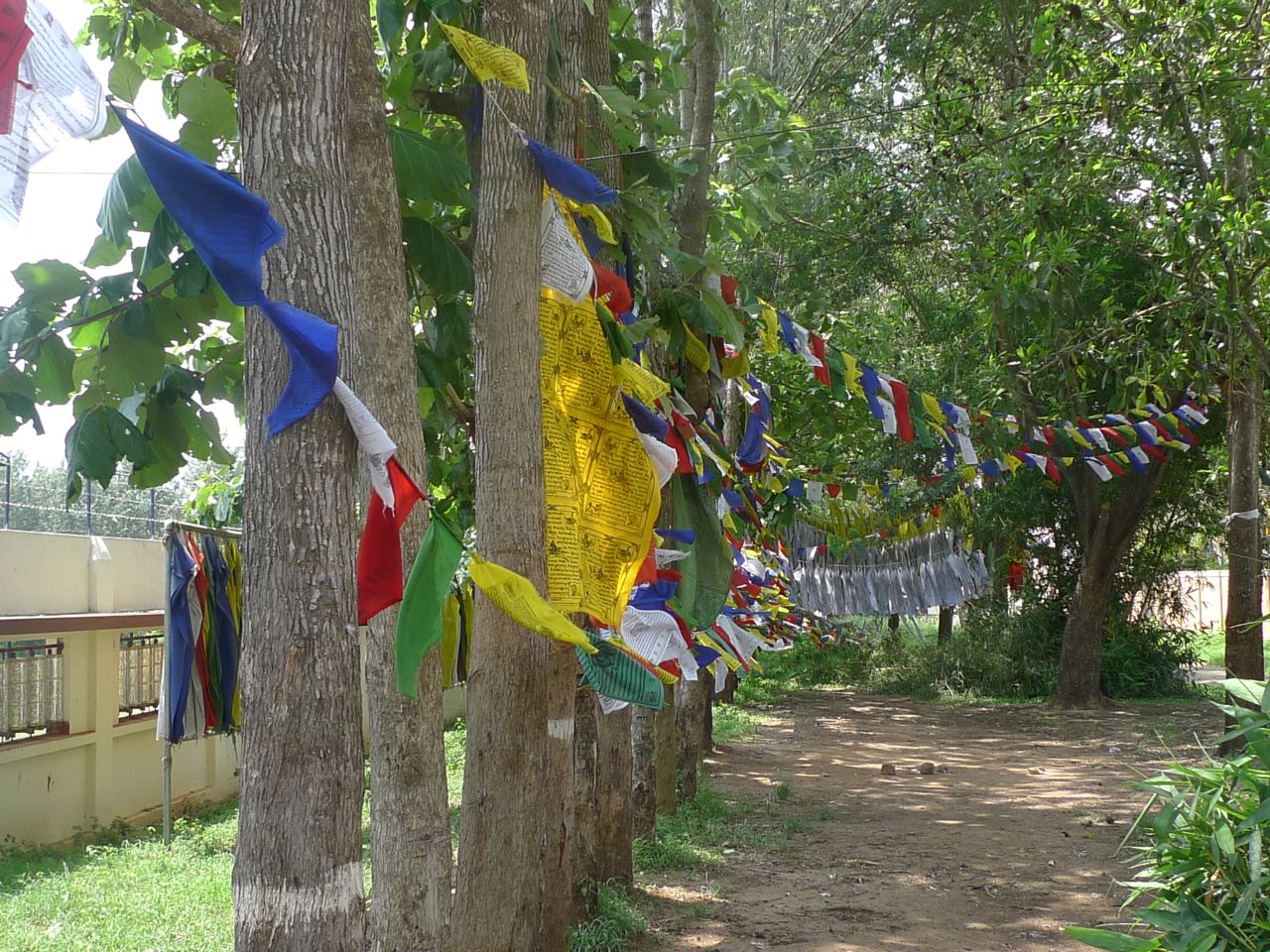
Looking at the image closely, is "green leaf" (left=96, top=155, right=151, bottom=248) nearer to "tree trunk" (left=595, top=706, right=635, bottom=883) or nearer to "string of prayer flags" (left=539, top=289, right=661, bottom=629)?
"string of prayer flags" (left=539, top=289, right=661, bottom=629)

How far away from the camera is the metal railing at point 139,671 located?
8.72 m

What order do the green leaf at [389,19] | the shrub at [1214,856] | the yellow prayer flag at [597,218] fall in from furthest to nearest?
the yellow prayer flag at [597,218]
the green leaf at [389,19]
the shrub at [1214,856]

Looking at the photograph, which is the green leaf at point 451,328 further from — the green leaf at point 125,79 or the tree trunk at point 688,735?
the tree trunk at point 688,735

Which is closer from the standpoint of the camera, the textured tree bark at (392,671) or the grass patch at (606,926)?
the textured tree bark at (392,671)

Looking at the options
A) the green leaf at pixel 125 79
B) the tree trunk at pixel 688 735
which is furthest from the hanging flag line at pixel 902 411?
the tree trunk at pixel 688 735

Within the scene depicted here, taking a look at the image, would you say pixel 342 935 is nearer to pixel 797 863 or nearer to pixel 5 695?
pixel 797 863

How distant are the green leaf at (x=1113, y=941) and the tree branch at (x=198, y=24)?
116 inches

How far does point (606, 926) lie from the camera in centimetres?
521

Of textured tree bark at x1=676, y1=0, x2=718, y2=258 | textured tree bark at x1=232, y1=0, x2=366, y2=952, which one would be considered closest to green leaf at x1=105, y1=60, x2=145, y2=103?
textured tree bark at x1=232, y1=0, x2=366, y2=952

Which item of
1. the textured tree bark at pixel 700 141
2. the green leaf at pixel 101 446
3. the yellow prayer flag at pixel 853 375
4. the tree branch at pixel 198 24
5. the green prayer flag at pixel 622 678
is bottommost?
the green prayer flag at pixel 622 678

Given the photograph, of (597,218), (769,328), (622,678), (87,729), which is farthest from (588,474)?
(87,729)

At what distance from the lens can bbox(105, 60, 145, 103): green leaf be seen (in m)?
2.95

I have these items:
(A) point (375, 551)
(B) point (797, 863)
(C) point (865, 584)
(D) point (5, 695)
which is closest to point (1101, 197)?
(B) point (797, 863)

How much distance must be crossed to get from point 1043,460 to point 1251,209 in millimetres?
3545
